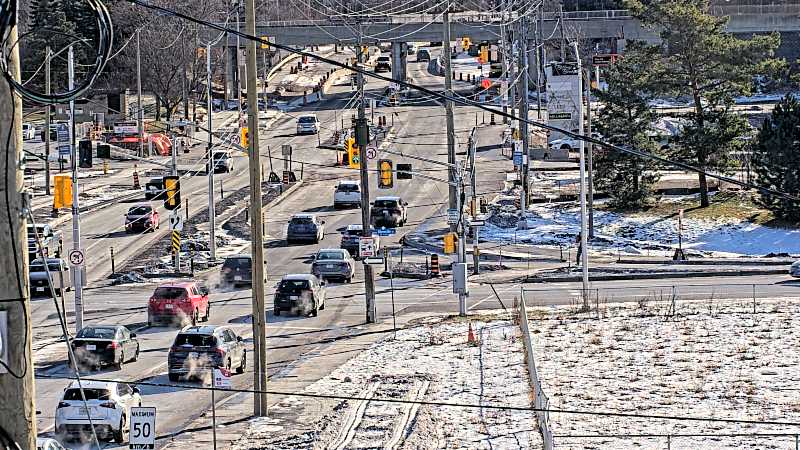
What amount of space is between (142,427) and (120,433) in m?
4.98

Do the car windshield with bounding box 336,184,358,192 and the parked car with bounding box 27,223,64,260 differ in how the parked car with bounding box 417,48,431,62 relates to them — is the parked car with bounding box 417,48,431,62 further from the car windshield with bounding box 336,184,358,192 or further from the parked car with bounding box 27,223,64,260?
the parked car with bounding box 27,223,64,260

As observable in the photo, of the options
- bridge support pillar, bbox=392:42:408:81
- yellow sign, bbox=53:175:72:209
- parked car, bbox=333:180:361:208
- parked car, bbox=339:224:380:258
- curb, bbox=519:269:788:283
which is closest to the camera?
yellow sign, bbox=53:175:72:209

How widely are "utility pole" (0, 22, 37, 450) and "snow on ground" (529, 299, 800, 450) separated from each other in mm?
14807

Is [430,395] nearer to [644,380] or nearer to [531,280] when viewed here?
[644,380]

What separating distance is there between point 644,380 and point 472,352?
667cm

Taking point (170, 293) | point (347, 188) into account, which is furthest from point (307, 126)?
point (170, 293)

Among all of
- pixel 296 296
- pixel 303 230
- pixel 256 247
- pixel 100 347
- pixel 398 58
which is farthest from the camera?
pixel 398 58

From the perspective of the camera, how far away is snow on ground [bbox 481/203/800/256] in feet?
203

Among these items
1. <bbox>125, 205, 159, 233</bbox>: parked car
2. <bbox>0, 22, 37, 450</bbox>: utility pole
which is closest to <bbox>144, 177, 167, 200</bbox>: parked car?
<bbox>125, 205, 159, 233</bbox>: parked car

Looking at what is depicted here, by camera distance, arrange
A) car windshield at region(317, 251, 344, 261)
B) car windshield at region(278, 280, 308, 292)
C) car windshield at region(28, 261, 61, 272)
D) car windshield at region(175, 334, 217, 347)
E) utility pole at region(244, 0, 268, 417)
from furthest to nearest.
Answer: car windshield at region(317, 251, 344, 261) → car windshield at region(28, 261, 61, 272) → car windshield at region(278, 280, 308, 292) → car windshield at region(175, 334, 217, 347) → utility pole at region(244, 0, 268, 417)

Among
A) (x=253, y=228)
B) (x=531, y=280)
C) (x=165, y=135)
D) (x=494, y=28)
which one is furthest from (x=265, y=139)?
(x=253, y=228)

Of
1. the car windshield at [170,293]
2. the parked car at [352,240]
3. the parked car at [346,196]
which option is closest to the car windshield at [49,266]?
the car windshield at [170,293]

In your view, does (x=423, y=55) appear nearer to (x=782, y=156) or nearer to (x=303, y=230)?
(x=303, y=230)

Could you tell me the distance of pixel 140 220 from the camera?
211ft
